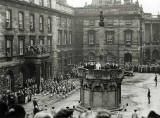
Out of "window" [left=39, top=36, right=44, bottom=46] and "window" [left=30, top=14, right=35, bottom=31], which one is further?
"window" [left=39, top=36, right=44, bottom=46]

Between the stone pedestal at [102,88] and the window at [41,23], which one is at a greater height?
the window at [41,23]

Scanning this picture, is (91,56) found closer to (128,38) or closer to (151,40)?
(128,38)

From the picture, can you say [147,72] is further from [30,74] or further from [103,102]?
[103,102]

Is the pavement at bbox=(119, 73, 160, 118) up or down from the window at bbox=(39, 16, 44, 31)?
down

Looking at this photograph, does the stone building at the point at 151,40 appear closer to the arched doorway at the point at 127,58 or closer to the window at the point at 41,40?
the arched doorway at the point at 127,58

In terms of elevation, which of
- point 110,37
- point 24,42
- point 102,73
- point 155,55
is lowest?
point 102,73

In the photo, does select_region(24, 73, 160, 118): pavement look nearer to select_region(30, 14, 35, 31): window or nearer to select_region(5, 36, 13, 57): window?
select_region(5, 36, 13, 57): window

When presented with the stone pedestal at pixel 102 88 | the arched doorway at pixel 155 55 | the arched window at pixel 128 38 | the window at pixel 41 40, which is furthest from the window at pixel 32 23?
the arched doorway at pixel 155 55

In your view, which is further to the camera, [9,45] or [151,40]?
[151,40]

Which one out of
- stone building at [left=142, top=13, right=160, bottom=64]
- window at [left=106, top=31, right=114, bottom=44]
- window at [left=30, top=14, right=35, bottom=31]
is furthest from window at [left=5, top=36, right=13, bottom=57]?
stone building at [left=142, top=13, right=160, bottom=64]

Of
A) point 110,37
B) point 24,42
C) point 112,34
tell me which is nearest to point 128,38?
point 112,34

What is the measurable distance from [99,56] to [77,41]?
509 centimetres

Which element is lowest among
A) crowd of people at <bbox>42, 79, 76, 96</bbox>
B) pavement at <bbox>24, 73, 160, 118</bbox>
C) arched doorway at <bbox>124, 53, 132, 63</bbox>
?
pavement at <bbox>24, 73, 160, 118</bbox>

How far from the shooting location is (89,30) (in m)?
58.6
